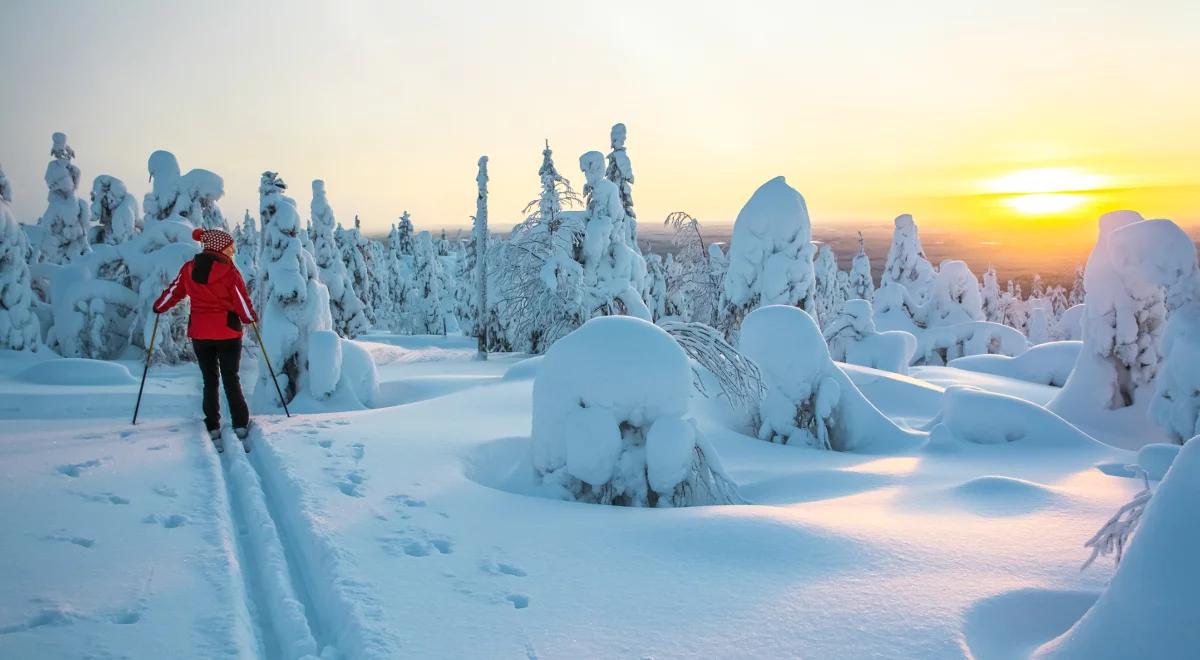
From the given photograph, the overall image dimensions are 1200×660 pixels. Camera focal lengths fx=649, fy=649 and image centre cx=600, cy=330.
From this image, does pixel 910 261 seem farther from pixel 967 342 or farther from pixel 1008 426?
pixel 1008 426

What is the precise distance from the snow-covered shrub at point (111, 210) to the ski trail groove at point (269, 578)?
21485mm

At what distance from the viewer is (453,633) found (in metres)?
3.01

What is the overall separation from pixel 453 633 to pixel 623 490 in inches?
107

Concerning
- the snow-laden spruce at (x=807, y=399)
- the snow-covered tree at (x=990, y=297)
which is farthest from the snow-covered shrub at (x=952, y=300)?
the snow-laden spruce at (x=807, y=399)

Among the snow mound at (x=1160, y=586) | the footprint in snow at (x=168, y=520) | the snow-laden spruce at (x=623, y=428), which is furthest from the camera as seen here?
the snow-laden spruce at (x=623, y=428)

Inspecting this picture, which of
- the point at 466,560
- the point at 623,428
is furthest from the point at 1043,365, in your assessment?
the point at 466,560

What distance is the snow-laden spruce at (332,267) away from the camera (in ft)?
90.8

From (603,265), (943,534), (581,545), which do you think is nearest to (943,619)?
(943,534)

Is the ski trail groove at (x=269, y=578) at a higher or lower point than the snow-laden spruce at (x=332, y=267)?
lower

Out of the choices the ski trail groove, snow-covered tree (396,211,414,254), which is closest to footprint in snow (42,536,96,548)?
the ski trail groove

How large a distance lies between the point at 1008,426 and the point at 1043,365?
13.4 meters

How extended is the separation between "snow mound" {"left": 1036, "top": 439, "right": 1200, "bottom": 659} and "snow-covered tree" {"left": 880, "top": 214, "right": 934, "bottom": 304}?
31.3 m

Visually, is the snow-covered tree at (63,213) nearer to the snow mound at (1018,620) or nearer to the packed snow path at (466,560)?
the packed snow path at (466,560)

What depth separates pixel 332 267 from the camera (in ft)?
90.9
